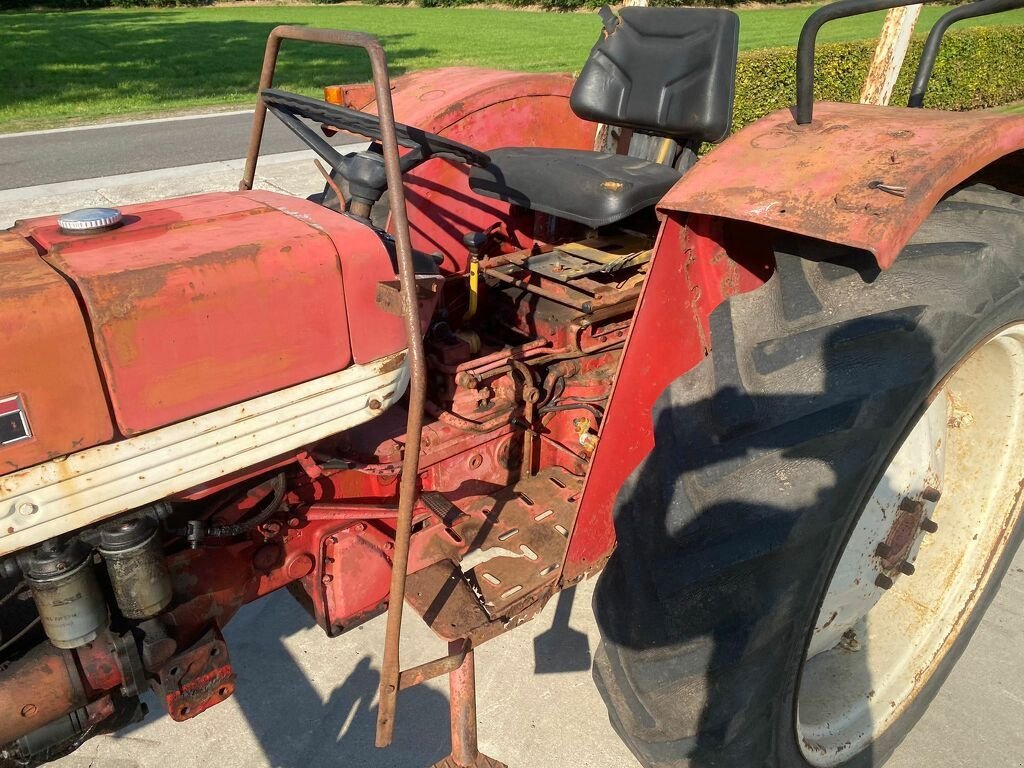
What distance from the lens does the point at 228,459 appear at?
129 centimetres

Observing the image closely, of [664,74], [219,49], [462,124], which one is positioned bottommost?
[219,49]

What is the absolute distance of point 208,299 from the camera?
1.20 meters

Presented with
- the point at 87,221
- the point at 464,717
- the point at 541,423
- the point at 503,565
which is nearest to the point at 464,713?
the point at 464,717

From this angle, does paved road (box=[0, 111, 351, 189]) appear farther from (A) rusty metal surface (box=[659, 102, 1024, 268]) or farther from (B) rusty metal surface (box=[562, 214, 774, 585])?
(A) rusty metal surface (box=[659, 102, 1024, 268])

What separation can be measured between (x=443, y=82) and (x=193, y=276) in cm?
136

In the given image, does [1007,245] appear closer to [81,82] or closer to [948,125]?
[948,125]

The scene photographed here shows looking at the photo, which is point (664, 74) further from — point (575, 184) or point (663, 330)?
point (663, 330)

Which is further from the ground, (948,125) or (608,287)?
(948,125)

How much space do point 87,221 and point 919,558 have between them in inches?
76.7

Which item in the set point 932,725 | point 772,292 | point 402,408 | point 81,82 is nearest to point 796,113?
point 772,292

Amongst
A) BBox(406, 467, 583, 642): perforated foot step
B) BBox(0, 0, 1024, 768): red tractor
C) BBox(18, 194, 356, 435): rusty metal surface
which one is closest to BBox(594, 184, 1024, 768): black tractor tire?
BBox(0, 0, 1024, 768): red tractor

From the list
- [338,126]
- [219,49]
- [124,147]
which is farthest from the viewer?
[219,49]

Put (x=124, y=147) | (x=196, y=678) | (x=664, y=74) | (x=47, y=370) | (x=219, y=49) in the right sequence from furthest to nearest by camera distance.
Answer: (x=219, y=49) < (x=124, y=147) < (x=664, y=74) < (x=196, y=678) < (x=47, y=370)

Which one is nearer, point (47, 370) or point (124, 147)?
point (47, 370)
